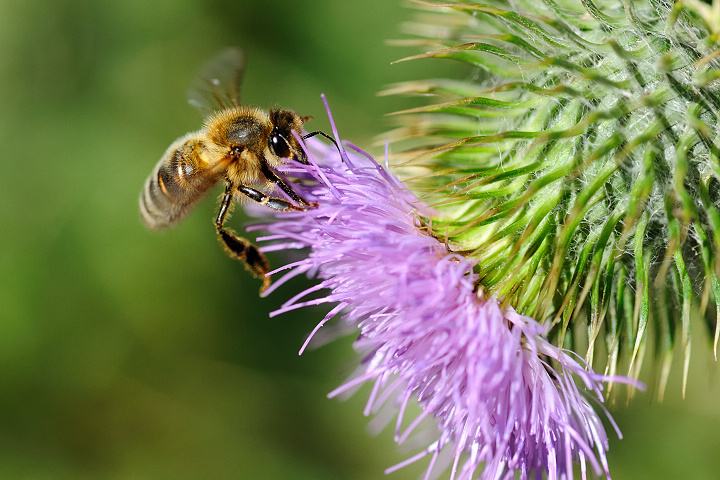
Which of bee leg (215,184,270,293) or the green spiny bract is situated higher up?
the green spiny bract

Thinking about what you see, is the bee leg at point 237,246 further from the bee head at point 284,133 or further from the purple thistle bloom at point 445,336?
the purple thistle bloom at point 445,336

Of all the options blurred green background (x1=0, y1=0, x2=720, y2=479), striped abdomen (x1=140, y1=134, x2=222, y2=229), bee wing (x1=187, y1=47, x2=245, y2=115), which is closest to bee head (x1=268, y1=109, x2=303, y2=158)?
striped abdomen (x1=140, y1=134, x2=222, y2=229)

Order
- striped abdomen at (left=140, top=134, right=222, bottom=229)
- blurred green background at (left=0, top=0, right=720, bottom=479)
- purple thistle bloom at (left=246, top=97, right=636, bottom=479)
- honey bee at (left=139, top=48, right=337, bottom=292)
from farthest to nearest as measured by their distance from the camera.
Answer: blurred green background at (left=0, top=0, right=720, bottom=479)
striped abdomen at (left=140, top=134, right=222, bottom=229)
honey bee at (left=139, top=48, right=337, bottom=292)
purple thistle bloom at (left=246, top=97, right=636, bottom=479)

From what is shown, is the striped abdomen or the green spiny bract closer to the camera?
the green spiny bract

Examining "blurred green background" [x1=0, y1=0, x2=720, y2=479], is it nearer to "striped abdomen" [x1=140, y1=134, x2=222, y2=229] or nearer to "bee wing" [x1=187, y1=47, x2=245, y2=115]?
"bee wing" [x1=187, y1=47, x2=245, y2=115]

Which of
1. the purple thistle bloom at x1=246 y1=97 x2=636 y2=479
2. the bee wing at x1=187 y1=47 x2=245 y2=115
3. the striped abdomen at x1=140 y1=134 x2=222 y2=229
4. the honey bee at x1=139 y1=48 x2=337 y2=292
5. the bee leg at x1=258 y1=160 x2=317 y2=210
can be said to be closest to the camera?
the purple thistle bloom at x1=246 y1=97 x2=636 y2=479

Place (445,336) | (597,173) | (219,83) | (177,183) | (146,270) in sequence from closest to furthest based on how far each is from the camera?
(445,336), (597,173), (177,183), (219,83), (146,270)

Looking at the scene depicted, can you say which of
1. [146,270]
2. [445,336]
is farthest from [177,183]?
[146,270]

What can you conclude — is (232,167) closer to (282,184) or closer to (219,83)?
(282,184)
